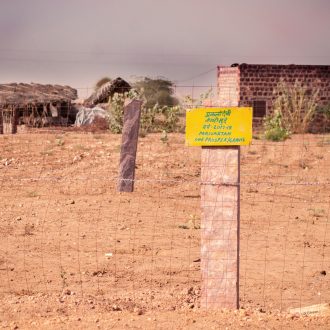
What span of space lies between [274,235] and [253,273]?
6.68 feet

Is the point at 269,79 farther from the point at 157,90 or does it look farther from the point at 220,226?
the point at 220,226

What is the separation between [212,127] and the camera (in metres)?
6.11

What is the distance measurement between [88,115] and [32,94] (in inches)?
88.0

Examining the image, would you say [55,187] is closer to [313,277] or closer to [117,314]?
[313,277]

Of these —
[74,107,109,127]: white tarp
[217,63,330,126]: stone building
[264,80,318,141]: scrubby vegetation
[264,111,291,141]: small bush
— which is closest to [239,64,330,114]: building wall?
[217,63,330,126]: stone building

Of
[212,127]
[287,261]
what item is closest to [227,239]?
[212,127]

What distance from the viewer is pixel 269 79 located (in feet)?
90.2

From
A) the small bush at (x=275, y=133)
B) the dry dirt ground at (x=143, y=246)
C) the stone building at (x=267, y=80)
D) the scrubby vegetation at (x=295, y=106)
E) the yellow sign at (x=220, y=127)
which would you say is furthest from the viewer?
the stone building at (x=267, y=80)

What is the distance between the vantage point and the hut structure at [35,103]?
26247 mm

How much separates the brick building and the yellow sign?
21176 mm

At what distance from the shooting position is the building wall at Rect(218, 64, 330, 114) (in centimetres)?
2733

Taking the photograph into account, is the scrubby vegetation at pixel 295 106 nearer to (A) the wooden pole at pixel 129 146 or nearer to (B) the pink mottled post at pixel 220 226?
(A) the wooden pole at pixel 129 146

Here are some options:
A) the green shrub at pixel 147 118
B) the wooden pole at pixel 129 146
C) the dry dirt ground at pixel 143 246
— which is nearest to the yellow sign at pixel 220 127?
the dry dirt ground at pixel 143 246

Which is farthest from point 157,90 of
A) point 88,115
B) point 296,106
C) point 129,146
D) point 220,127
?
point 220,127
